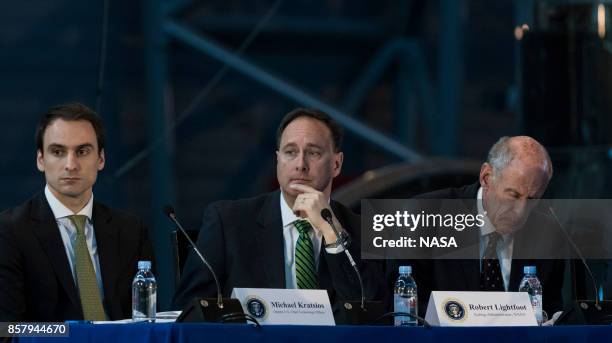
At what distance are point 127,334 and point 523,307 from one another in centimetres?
112

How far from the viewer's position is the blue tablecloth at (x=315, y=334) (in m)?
3.23

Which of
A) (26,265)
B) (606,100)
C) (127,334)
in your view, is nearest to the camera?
(127,334)

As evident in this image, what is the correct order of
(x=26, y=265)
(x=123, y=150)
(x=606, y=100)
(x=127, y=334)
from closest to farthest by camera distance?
(x=127, y=334)
(x=26, y=265)
(x=606, y=100)
(x=123, y=150)

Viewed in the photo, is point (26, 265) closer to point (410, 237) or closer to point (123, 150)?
point (410, 237)

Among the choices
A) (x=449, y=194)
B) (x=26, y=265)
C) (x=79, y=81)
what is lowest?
(x=26, y=265)

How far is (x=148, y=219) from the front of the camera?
9.22 meters

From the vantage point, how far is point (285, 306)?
344cm

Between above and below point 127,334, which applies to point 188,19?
above

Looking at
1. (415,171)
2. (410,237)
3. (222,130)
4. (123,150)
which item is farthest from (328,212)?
(222,130)

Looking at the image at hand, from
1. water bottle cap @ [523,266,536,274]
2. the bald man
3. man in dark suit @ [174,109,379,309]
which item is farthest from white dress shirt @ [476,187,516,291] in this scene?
man in dark suit @ [174,109,379,309]

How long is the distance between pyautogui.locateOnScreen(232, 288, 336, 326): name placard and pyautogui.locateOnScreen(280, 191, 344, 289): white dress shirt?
1.94 ft

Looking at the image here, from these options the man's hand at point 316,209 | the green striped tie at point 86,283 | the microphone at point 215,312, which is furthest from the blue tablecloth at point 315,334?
the man's hand at point 316,209

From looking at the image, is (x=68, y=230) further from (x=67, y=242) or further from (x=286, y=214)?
(x=286, y=214)

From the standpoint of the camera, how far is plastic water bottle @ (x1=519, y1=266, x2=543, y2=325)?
396 cm
